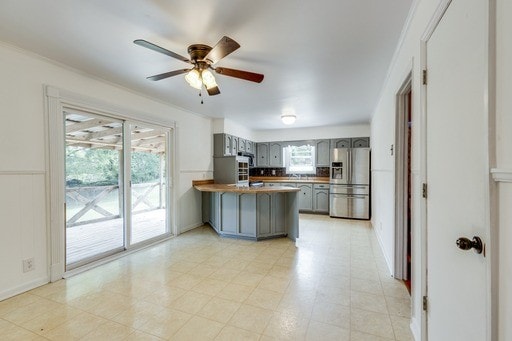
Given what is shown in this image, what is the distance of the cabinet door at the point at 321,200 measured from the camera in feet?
20.6

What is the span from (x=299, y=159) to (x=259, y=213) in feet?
11.3

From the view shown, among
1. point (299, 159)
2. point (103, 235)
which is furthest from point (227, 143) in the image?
point (103, 235)

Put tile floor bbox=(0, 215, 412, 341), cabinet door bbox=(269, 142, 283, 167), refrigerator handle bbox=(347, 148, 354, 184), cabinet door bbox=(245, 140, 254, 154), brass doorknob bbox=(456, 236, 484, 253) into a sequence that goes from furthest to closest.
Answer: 1. cabinet door bbox=(269, 142, 283, 167)
2. cabinet door bbox=(245, 140, 254, 154)
3. refrigerator handle bbox=(347, 148, 354, 184)
4. tile floor bbox=(0, 215, 412, 341)
5. brass doorknob bbox=(456, 236, 484, 253)

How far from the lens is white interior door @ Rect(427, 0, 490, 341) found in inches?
36.3

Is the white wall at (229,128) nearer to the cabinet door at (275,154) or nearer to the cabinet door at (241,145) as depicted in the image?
the cabinet door at (241,145)

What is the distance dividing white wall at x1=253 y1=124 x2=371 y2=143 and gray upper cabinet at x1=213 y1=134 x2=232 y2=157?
190 centimetres

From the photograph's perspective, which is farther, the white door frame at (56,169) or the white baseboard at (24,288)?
the white door frame at (56,169)

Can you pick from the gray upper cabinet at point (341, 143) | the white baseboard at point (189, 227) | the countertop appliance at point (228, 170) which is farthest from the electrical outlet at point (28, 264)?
the gray upper cabinet at point (341, 143)

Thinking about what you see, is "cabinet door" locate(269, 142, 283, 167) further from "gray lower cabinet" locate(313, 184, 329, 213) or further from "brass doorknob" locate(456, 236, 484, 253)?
"brass doorknob" locate(456, 236, 484, 253)

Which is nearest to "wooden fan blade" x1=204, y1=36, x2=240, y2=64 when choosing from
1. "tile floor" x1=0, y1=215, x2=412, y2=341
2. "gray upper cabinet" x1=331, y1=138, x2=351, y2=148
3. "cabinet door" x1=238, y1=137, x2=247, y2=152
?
"tile floor" x1=0, y1=215, x2=412, y2=341

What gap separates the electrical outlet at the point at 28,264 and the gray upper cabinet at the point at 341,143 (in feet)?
20.5

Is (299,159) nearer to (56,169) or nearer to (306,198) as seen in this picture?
(306,198)

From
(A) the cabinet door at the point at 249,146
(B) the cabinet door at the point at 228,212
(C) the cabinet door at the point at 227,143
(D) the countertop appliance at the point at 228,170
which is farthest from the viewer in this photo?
(A) the cabinet door at the point at 249,146

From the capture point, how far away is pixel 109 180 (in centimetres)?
349
